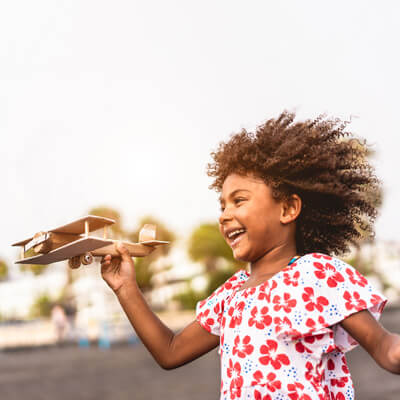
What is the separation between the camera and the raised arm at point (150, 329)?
2449mm

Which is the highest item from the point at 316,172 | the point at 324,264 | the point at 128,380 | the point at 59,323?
the point at 316,172

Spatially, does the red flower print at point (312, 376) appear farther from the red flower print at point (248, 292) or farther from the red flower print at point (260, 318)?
the red flower print at point (248, 292)

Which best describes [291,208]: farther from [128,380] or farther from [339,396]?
[128,380]

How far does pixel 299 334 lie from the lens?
2020 millimetres

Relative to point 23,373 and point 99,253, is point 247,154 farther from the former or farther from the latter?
point 23,373

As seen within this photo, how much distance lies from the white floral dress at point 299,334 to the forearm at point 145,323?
35cm

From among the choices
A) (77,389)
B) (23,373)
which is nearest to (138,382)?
(77,389)

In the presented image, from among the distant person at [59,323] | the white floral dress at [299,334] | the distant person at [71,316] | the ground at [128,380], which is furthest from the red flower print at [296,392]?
the distant person at [71,316]

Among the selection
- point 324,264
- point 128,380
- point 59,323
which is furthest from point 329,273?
point 59,323

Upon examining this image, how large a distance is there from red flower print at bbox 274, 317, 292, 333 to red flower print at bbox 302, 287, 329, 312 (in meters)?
0.08

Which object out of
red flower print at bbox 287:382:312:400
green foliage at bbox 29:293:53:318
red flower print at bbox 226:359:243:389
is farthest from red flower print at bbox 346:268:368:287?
green foliage at bbox 29:293:53:318

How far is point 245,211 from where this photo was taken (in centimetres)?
225

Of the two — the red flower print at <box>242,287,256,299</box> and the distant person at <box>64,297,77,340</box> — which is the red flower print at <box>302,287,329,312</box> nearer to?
the red flower print at <box>242,287,256,299</box>

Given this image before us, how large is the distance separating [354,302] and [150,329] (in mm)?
854
